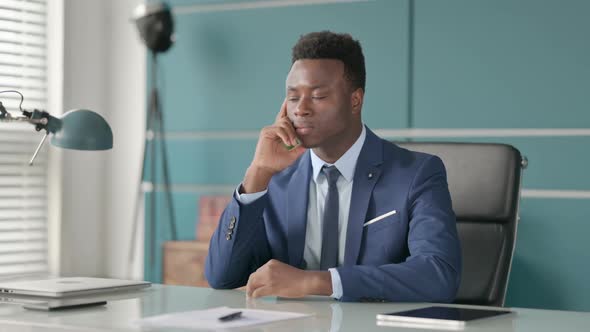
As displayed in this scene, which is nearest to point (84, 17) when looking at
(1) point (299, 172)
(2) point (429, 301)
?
(1) point (299, 172)

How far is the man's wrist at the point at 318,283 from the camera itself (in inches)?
78.8

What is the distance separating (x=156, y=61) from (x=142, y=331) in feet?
10.1

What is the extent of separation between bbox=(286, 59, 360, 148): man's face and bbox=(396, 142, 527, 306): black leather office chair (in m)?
0.34

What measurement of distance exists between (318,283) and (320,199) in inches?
17.3

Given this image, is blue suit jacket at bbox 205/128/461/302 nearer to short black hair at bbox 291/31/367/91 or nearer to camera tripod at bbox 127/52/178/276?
short black hair at bbox 291/31/367/91

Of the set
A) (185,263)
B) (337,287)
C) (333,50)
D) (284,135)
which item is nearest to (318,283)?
(337,287)

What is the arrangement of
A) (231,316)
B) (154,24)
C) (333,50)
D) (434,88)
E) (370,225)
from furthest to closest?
(154,24)
(434,88)
(333,50)
(370,225)
(231,316)

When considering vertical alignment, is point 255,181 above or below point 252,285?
above

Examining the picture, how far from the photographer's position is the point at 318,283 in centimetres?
201

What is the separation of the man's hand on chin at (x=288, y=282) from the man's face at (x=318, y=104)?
465 millimetres

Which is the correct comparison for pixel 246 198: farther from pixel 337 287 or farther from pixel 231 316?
pixel 231 316

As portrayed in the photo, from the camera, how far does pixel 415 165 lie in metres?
2.39

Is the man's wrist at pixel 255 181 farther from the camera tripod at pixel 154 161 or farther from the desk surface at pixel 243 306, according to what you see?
the camera tripod at pixel 154 161

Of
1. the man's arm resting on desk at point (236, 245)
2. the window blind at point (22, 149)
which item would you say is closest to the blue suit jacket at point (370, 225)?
the man's arm resting on desk at point (236, 245)
